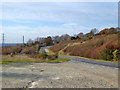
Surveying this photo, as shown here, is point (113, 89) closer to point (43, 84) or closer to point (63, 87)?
point (63, 87)

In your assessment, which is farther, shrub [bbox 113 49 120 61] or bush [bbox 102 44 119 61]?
bush [bbox 102 44 119 61]

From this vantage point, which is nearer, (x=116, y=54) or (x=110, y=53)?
(x=116, y=54)

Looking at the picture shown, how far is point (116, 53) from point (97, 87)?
11306mm

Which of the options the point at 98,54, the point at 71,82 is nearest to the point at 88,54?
the point at 98,54

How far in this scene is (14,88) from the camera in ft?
19.8

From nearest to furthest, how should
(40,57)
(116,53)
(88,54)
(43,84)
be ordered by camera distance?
(43,84)
(116,53)
(40,57)
(88,54)

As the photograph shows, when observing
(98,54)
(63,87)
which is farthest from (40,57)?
(63,87)

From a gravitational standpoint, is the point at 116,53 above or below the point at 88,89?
above

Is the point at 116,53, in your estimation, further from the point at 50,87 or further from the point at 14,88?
the point at 14,88

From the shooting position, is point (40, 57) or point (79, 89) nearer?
point (79, 89)

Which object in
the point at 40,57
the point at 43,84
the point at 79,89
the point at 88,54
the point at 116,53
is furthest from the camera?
the point at 88,54

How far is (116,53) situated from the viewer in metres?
16.0

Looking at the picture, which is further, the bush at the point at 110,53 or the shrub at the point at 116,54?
the bush at the point at 110,53

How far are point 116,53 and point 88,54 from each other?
20.5 ft
